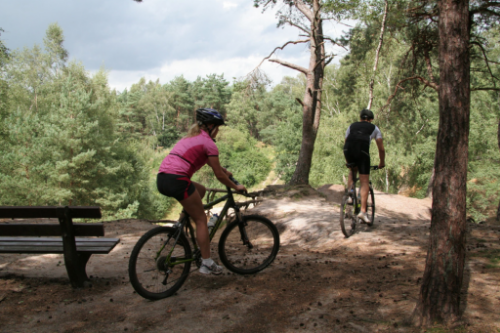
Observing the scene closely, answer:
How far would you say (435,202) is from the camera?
300cm

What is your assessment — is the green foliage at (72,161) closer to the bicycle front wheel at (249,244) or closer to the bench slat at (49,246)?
the bench slat at (49,246)

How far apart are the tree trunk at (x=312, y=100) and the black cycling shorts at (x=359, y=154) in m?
6.64

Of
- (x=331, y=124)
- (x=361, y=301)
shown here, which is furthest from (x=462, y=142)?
(x=331, y=124)

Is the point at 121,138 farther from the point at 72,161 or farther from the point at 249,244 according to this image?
the point at 249,244

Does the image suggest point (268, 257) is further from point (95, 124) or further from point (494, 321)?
point (95, 124)

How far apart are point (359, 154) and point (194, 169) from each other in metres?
3.36

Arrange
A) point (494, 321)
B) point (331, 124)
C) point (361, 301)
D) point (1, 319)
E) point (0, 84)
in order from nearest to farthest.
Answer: point (494, 321) < point (1, 319) < point (361, 301) < point (0, 84) < point (331, 124)

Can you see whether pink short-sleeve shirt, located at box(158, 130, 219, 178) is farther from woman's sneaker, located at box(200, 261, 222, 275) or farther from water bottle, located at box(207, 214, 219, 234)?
woman's sneaker, located at box(200, 261, 222, 275)

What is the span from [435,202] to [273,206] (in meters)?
6.99

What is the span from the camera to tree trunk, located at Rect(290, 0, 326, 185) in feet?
42.3

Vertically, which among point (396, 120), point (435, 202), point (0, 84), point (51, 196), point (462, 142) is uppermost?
point (0, 84)

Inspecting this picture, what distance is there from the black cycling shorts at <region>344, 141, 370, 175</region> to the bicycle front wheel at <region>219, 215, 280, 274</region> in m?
2.34

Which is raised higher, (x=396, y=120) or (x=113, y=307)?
(x=396, y=120)

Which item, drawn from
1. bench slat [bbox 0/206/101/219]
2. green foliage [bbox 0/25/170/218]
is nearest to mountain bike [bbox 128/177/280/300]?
bench slat [bbox 0/206/101/219]
